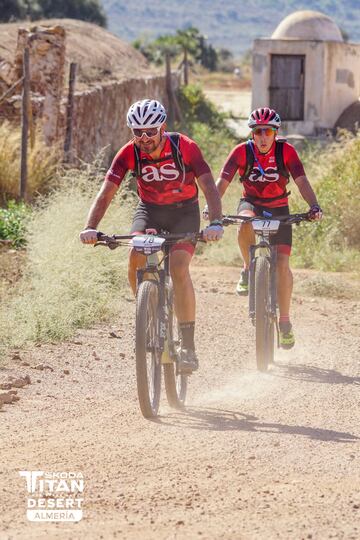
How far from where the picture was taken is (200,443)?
6453 millimetres

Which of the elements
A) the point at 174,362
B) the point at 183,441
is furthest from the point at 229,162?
the point at 183,441

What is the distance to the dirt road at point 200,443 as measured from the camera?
5129 mm

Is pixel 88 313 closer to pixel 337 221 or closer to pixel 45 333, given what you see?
pixel 45 333

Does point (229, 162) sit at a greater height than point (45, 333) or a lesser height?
greater

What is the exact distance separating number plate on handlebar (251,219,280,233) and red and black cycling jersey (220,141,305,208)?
435mm

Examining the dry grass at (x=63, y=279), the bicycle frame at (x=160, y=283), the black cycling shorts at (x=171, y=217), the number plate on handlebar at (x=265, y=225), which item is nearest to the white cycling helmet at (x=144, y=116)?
the black cycling shorts at (x=171, y=217)

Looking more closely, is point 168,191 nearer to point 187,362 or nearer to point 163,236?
point 163,236

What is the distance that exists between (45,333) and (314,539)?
5150 millimetres

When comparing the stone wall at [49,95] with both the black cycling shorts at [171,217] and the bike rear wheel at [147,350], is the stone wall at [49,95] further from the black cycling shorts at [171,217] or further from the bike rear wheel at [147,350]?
the bike rear wheel at [147,350]

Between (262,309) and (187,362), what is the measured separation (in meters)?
1.28

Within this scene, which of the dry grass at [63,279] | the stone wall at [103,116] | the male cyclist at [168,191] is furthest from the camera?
the stone wall at [103,116]

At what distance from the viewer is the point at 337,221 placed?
50.0 feet
